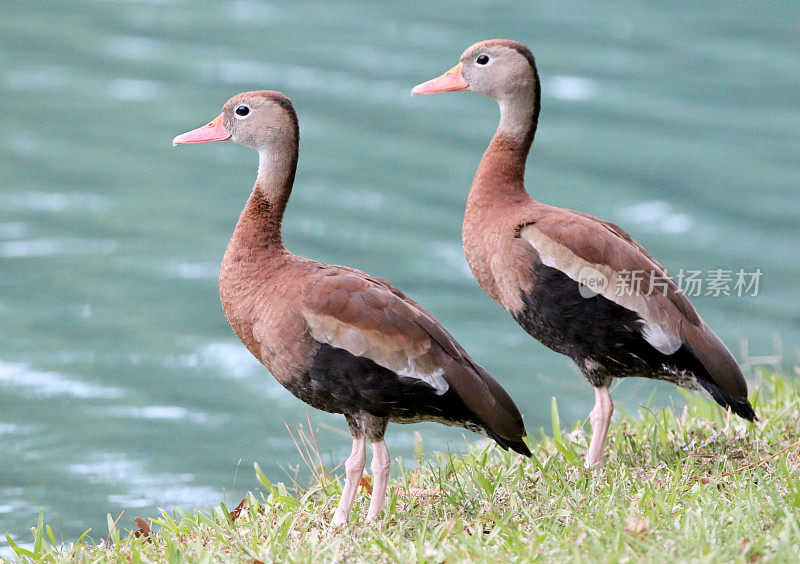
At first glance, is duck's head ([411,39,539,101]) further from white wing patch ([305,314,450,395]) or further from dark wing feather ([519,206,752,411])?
white wing patch ([305,314,450,395])

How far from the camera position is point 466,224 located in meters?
4.91

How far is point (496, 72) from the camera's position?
496 cm

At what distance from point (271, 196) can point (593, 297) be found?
132 centimetres

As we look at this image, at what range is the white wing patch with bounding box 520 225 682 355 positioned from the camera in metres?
4.54

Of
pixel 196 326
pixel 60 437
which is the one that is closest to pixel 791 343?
pixel 196 326

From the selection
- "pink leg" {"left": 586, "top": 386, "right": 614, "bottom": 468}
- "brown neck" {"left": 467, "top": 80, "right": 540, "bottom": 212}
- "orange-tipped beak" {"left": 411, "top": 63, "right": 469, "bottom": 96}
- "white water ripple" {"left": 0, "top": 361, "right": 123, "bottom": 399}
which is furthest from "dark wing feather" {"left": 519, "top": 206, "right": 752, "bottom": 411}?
"white water ripple" {"left": 0, "top": 361, "right": 123, "bottom": 399}

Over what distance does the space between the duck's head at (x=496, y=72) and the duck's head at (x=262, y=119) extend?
0.71 m

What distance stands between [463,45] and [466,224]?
660 cm

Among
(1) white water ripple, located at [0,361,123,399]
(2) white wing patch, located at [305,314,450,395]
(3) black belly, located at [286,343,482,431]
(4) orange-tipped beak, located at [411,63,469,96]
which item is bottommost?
(1) white water ripple, located at [0,361,123,399]

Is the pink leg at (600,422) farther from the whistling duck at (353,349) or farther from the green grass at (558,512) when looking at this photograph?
the whistling duck at (353,349)

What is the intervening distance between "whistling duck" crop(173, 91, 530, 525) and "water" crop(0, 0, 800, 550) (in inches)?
73.6

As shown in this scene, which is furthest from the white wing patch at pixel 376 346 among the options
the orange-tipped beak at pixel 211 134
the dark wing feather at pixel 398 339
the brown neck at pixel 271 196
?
the orange-tipped beak at pixel 211 134

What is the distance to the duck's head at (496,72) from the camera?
493 centimetres

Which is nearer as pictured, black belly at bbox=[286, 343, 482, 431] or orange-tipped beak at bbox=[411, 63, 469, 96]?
black belly at bbox=[286, 343, 482, 431]
